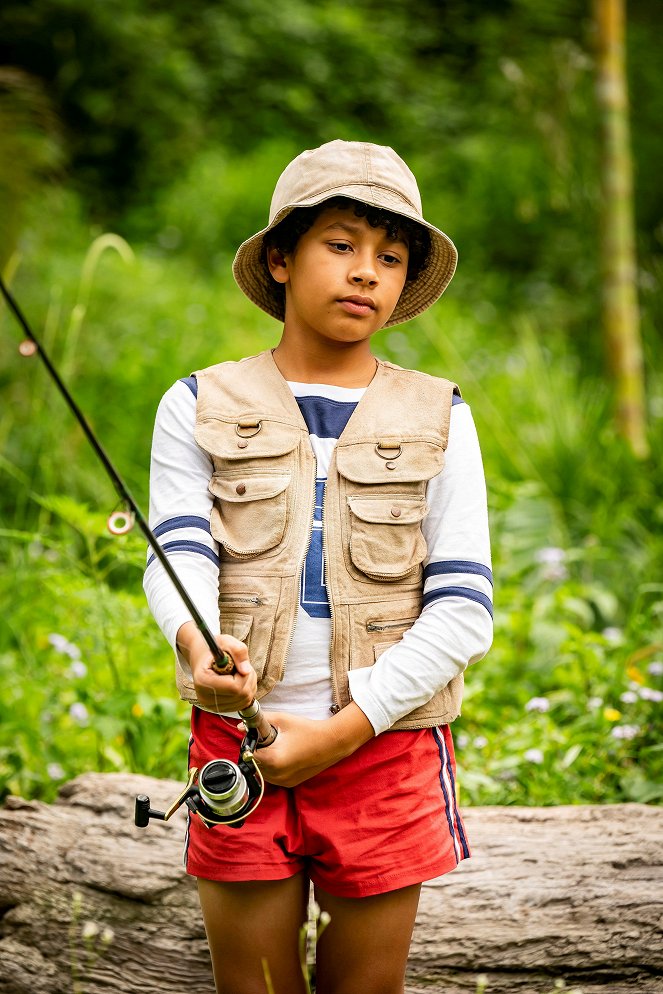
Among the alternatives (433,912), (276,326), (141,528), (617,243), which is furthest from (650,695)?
(276,326)

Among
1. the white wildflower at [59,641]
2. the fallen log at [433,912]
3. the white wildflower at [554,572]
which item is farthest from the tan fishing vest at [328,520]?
the white wildflower at [554,572]

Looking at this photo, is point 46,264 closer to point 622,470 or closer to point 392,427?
point 622,470

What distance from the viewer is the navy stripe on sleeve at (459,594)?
186cm

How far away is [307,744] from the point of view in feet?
5.79

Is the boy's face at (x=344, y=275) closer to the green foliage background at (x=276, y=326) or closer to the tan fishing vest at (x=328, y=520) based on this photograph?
the tan fishing vest at (x=328, y=520)

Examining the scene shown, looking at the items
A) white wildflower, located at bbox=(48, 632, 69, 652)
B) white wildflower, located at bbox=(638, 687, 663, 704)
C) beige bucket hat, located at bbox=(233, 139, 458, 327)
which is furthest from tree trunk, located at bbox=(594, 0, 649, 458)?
beige bucket hat, located at bbox=(233, 139, 458, 327)

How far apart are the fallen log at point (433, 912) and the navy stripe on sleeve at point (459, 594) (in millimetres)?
850

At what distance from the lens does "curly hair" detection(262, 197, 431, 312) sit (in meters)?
1.90

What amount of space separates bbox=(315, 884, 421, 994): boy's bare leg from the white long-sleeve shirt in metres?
0.32

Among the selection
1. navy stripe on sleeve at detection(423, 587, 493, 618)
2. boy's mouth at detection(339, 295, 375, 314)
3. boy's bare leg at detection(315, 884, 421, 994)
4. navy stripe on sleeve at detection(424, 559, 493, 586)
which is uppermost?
boy's mouth at detection(339, 295, 375, 314)

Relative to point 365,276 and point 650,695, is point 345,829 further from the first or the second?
point 650,695

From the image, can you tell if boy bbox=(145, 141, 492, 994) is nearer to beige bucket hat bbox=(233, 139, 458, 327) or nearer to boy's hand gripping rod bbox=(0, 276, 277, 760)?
beige bucket hat bbox=(233, 139, 458, 327)

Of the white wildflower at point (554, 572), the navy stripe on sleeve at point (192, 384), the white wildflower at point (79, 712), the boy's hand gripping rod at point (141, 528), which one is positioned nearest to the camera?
the boy's hand gripping rod at point (141, 528)

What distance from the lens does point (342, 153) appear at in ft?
6.34
